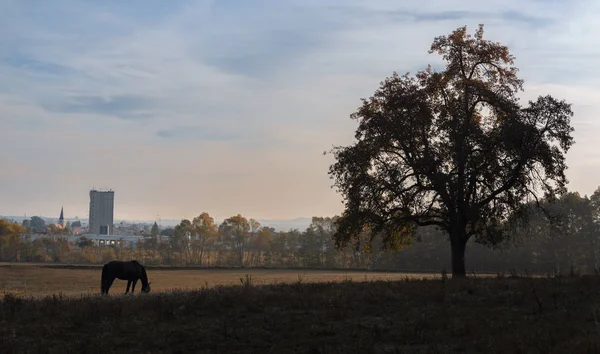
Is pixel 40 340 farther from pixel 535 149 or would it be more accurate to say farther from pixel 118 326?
pixel 535 149

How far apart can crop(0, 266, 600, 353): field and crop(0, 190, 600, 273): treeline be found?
80.5m

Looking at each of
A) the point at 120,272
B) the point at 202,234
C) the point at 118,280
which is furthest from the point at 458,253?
the point at 202,234

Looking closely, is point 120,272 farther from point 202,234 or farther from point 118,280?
point 202,234

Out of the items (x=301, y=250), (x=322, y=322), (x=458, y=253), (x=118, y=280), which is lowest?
(x=118, y=280)

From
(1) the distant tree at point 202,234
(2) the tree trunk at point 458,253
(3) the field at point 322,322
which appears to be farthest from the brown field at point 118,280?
(1) the distant tree at point 202,234

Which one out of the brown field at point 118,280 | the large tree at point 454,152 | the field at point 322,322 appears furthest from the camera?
the brown field at point 118,280

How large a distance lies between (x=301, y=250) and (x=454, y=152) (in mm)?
105937

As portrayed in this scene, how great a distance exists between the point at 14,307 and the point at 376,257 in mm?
108970

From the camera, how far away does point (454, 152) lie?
95.3 feet

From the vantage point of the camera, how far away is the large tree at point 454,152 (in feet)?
93.5

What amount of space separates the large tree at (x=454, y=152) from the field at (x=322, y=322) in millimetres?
10331

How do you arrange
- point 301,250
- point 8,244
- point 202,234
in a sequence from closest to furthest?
point 301,250
point 8,244
point 202,234

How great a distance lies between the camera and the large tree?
2848 cm

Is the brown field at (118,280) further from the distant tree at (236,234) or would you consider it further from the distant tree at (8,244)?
the distant tree at (236,234)
